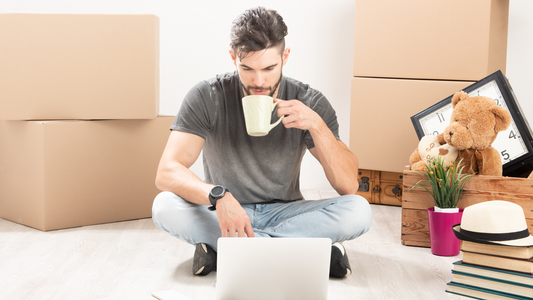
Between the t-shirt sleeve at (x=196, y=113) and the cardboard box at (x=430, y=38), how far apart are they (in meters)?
1.01

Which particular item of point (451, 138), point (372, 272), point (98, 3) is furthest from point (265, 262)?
point (98, 3)

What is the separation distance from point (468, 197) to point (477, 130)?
0.23 meters

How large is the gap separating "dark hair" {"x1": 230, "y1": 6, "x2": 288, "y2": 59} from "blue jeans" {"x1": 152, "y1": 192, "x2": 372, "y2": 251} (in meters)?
0.44

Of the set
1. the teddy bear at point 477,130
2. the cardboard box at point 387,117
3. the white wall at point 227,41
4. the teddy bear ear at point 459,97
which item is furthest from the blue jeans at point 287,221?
the white wall at point 227,41

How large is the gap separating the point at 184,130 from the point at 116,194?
729 millimetres

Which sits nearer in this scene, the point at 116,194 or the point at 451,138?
the point at 451,138

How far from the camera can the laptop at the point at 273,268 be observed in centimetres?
92

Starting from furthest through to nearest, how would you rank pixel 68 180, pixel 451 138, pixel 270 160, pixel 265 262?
pixel 68 180 < pixel 451 138 < pixel 270 160 < pixel 265 262

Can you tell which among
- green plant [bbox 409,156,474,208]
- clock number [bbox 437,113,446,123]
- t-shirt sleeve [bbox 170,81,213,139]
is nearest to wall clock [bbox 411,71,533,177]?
clock number [bbox 437,113,446,123]

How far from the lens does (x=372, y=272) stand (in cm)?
135

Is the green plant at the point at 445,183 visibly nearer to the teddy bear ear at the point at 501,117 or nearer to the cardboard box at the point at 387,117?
the teddy bear ear at the point at 501,117

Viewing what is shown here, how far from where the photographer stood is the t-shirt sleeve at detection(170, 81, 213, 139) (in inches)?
53.1

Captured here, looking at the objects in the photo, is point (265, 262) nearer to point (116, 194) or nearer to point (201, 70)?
point (116, 194)

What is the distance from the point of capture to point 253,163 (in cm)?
143
